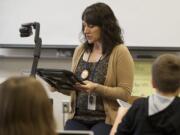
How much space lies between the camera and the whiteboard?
10.2ft

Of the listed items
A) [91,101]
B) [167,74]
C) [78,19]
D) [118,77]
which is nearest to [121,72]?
[118,77]

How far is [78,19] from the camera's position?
3201 mm

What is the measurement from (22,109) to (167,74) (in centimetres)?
96

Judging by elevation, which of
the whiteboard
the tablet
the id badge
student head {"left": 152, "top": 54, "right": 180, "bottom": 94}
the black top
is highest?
the whiteboard

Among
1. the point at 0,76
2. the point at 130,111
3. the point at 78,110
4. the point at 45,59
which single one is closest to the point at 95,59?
the point at 78,110

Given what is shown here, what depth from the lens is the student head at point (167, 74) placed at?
5.90 feet

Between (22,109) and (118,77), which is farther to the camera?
(118,77)

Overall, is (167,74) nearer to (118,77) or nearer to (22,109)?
(118,77)

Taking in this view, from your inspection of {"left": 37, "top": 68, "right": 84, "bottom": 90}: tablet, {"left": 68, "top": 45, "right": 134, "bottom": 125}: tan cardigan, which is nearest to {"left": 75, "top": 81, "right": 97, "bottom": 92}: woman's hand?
{"left": 37, "top": 68, "right": 84, "bottom": 90}: tablet

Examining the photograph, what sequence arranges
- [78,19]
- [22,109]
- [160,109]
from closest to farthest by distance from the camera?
[22,109] → [160,109] → [78,19]

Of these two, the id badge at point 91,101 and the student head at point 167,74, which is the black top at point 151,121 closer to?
the student head at point 167,74

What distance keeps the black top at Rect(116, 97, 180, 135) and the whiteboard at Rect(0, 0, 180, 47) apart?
138 centimetres

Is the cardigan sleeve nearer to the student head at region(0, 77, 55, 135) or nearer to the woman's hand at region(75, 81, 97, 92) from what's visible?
the woman's hand at region(75, 81, 97, 92)

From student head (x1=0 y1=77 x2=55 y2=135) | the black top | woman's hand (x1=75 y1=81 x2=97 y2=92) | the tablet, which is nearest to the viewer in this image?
student head (x1=0 y1=77 x2=55 y2=135)
